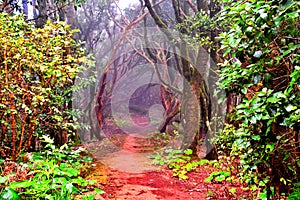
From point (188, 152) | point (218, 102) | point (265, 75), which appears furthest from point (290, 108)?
point (188, 152)

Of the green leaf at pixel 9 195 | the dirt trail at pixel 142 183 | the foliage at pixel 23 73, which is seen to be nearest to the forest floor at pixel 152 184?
the dirt trail at pixel 142 183

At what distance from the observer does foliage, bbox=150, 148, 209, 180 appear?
6383 millimetres

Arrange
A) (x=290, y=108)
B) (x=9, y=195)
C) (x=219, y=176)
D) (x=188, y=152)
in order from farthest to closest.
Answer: (x=188, y=152) → (x=219, y=176) → (x=9, y=195) → (x=290, y=108)

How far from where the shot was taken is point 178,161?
273 inches

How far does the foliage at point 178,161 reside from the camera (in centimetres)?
638

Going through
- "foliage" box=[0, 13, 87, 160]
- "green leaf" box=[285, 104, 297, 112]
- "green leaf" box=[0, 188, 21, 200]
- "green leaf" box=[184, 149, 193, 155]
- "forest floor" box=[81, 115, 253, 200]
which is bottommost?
"forest floor" box=[81, 115, 253, 200]

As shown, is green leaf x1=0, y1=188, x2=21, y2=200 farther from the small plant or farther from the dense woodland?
the small plant

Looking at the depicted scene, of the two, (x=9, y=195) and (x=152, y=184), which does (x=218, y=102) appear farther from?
(x=152, y=184)

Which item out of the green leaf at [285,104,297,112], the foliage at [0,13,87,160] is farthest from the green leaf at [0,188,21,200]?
the green leaf at [285,104,297,112]

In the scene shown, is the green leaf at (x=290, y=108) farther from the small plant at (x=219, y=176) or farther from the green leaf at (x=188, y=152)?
the green leaf at (x=188, y=152)

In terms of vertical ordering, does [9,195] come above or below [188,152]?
above

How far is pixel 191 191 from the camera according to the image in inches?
201

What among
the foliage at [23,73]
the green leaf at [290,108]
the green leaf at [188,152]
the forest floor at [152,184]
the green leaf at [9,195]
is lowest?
the forest floor at [152,184]

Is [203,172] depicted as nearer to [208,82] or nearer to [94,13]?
[208,82]
